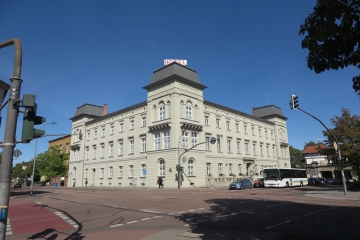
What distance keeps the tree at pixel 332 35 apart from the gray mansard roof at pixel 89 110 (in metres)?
56.5

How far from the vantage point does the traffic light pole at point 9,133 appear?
4.23 meters

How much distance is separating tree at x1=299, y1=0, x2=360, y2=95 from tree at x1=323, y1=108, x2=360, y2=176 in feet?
84.6

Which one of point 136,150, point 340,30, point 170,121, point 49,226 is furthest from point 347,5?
point 136,150

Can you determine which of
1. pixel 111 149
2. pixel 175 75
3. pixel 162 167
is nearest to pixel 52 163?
pixel 111 149

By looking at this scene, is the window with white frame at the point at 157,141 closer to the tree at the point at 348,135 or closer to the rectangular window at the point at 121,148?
the rectangular window at the point at 121,148

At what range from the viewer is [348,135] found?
29266mm

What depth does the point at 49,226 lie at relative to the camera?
9250mm

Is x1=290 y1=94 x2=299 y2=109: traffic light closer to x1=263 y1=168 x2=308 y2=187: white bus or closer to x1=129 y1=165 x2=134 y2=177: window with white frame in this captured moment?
x1=263 y1=168 x2=308 y2=187: white bus

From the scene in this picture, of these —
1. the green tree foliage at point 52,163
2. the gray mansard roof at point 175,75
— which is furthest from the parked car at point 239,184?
the green tree foliage at point 52,163

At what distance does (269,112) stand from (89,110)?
1669 inches

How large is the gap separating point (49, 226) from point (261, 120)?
54.2 m

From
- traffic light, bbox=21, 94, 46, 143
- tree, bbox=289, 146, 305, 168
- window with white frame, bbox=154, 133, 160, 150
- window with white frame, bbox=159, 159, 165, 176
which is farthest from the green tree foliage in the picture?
tree, bbox=289, 146, 305, 168

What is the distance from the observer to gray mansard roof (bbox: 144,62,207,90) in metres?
39.2

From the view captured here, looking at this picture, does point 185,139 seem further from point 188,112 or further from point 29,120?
point 29,120
